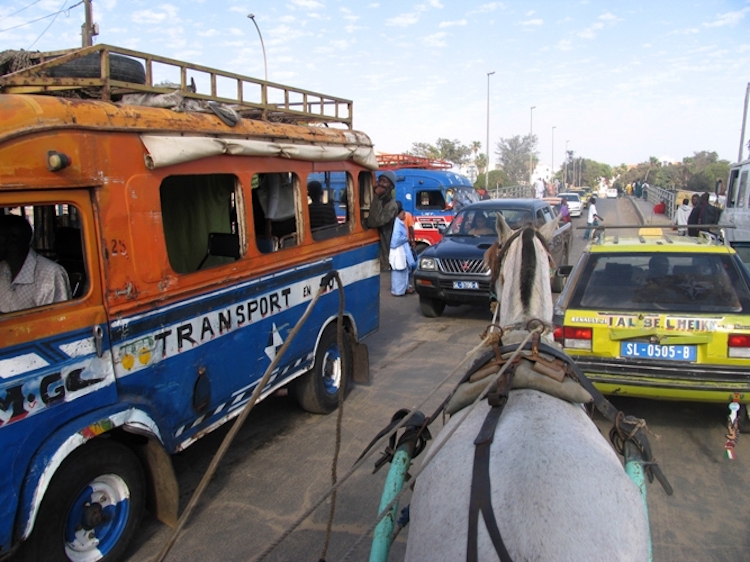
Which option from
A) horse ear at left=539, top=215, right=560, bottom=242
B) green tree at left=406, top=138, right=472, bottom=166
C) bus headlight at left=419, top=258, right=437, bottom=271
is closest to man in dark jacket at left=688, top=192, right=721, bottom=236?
bus headlight at left=419, top=258, right=437, bottom=271

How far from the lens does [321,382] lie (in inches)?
218

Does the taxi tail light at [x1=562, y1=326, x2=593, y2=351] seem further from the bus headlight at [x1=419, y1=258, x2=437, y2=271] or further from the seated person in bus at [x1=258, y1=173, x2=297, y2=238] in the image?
the bus headlight at [x1=419, y1=258, x2=437, y2=271]

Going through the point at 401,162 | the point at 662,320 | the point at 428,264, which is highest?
the point at 401,162

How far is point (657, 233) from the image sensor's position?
5824mm

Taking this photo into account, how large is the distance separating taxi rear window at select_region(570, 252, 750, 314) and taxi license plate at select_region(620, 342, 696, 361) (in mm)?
313

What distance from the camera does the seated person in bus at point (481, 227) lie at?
1039cm

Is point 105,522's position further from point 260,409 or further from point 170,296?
point 260,409

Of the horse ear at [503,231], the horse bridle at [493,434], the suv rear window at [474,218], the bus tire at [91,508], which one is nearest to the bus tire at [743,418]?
the horse bridle at [493,434]

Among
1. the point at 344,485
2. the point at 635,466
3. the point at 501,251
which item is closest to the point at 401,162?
the point at 344,485

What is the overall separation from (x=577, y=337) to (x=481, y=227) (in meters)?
5.94

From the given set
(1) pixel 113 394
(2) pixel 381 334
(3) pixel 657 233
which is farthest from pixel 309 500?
(2) pixel 381 334

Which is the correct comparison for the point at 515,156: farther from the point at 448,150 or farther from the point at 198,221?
the point at 198,221

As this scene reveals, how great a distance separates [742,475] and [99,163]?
4881 mm

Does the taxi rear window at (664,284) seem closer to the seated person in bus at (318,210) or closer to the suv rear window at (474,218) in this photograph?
the seated person in bus at (318,210)
